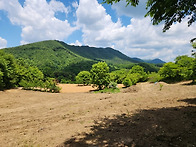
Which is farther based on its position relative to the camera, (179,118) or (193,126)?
(179,118)

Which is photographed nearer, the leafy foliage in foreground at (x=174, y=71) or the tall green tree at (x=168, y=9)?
the tall green tree at (x=168, y=9)

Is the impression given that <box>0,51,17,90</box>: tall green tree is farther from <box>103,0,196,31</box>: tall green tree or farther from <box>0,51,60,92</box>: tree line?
<box>103,0,196,31</box>: tall green tree

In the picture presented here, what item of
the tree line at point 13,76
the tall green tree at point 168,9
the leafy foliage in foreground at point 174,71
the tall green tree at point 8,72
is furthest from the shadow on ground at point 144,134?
the leafy foliage in foreground at point 174,71

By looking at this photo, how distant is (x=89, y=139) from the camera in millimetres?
5312

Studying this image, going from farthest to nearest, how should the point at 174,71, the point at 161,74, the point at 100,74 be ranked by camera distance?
the point at 161,74
the point at 174,71
the point at 100,74

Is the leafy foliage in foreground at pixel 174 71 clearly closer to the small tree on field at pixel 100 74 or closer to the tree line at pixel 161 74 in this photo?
the tree line at pixel 161 74

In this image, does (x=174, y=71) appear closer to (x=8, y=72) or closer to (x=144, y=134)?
(x=144, y=134)

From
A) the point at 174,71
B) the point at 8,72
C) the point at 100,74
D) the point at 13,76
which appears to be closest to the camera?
the point at 8,72

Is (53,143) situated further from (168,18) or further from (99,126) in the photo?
(168,18)

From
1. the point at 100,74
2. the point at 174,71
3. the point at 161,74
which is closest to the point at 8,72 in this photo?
the point at 100,74

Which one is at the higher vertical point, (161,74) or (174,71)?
(174,71)

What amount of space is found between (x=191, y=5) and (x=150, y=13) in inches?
70.3

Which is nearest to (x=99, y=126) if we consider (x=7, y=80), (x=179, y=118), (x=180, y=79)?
(x=179, y=118)

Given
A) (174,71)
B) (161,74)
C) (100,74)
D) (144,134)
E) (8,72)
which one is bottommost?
(144,134)
